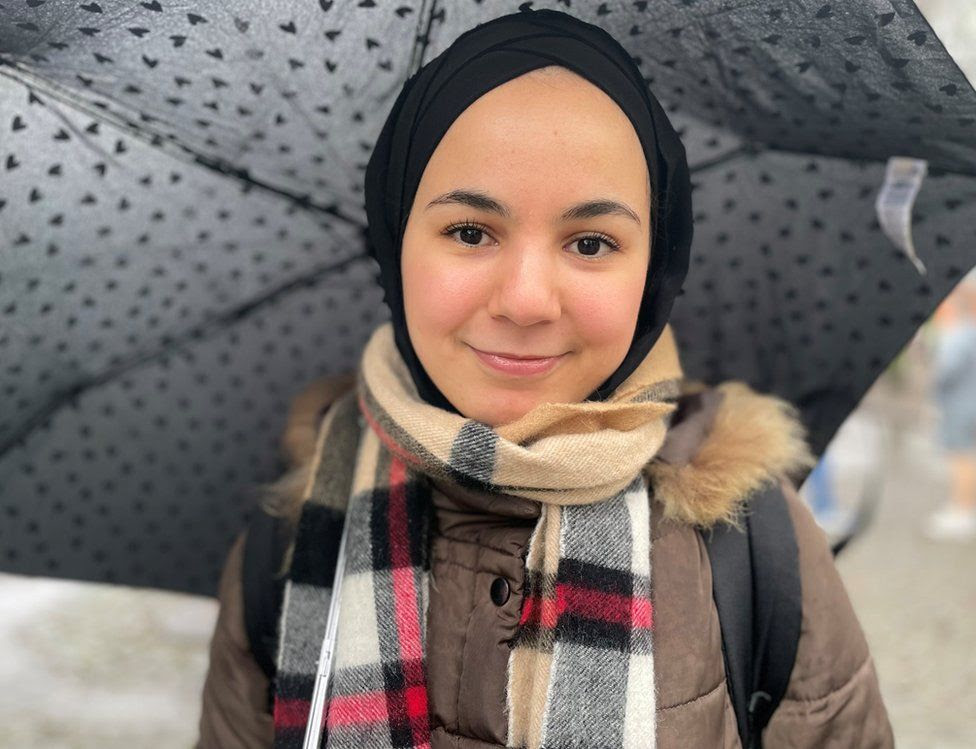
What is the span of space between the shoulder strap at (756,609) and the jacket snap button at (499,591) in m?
0.37

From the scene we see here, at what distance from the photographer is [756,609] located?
1.62 meters

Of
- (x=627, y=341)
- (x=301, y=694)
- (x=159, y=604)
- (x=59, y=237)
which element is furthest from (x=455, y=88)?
(x=159, y=604)

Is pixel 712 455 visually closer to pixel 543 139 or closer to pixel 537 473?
pixel 537 473

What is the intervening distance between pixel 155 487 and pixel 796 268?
1704 mm

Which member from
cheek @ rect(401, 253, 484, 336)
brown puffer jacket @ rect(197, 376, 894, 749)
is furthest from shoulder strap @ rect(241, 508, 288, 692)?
cheek @ rect(401, 253, 484, 336)

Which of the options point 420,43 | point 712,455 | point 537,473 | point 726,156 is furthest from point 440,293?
point 726,156

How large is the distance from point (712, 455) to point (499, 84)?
789mm

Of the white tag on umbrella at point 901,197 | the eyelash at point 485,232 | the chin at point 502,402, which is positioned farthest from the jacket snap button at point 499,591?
the white tag on umbrella at point 901,197

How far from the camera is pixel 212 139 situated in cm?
189

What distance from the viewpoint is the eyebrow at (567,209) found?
4.84 feet

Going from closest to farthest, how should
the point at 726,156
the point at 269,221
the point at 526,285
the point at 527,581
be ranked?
the point at 526,285 → the point at 527,581 → the point at 726,156 → the point at 269,221

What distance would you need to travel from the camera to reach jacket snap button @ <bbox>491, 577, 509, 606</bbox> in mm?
1562

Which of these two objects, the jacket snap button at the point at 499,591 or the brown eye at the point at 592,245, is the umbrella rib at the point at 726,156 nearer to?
the brown eye at the point at 592,245

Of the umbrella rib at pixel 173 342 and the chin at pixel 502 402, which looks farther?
the umbrella rib at pixel 173 342
